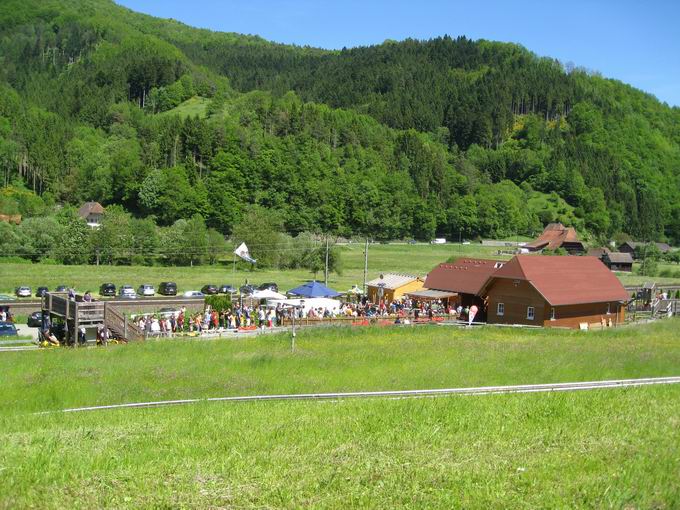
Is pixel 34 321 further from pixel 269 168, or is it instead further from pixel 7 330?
pixel 269 168

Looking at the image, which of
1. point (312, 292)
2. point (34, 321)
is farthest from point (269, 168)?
point (34, 321)

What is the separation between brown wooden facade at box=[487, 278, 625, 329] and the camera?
41.1 m

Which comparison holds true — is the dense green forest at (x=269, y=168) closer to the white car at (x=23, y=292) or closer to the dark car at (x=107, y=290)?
the dark car at (x=107, y=290)

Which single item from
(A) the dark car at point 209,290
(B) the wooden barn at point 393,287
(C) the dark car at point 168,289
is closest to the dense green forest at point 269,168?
(C) the dark car at point 168,289

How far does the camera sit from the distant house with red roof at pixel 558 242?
12662 centimetres

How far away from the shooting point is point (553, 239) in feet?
425

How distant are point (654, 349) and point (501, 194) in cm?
12712

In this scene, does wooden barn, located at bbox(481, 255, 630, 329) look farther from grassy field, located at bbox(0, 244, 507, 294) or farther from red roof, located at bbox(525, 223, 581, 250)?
red roof, located at bbox(525, 223, 581, 250)

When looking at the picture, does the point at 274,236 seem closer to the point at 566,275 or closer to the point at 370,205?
the point at 566,275

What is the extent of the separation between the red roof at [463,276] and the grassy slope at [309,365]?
1325cm

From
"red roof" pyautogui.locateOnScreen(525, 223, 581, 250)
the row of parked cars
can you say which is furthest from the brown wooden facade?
"red roof" pyautogui.locateOnScreen(525, 223, 581, 250)

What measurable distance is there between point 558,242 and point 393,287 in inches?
3459

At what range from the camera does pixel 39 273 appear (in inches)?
2564

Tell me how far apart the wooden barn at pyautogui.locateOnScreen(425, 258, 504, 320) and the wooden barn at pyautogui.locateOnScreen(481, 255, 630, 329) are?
2.93 feet
